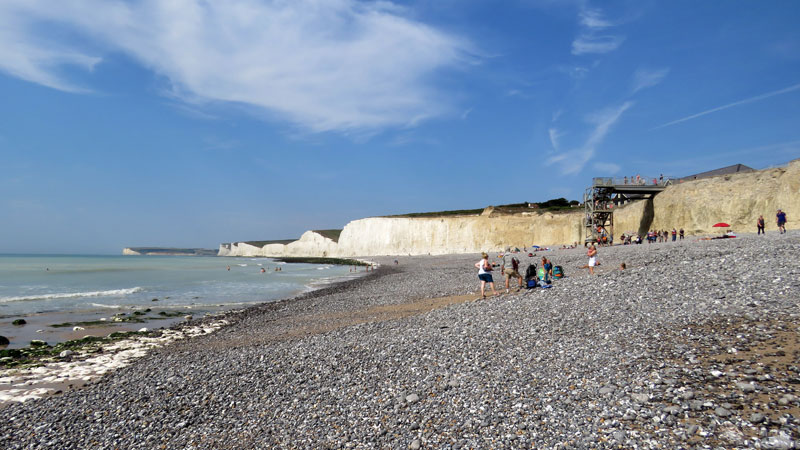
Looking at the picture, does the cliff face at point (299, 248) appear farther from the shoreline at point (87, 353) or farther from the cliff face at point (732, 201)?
the shoreline at point (87, 353)

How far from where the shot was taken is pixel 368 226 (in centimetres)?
8188

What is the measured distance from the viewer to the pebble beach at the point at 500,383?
13.7 ft

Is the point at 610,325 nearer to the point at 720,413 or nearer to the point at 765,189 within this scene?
the point at 720,413

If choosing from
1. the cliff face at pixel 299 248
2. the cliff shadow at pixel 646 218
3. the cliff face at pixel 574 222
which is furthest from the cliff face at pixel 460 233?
the cliff face at pixel 299 248

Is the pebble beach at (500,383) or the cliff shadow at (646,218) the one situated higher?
→ the cliff shadow at (646,218)

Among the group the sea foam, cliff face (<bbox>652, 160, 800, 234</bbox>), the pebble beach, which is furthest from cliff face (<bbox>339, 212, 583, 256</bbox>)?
the sea foam

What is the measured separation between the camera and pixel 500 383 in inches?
215

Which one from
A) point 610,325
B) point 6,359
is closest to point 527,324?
point 610,325

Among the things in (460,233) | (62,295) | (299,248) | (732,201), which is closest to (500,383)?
→ (62,295)

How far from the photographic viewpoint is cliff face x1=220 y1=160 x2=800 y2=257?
93.5 ft

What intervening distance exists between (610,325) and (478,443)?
441cm

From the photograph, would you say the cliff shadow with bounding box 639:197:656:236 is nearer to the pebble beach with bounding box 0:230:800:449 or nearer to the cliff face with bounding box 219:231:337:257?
the pebble beach with bounding box 0:230:800:449

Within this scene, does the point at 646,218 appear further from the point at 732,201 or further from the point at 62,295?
the point at 62,295

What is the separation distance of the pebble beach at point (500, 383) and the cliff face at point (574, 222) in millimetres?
24503
